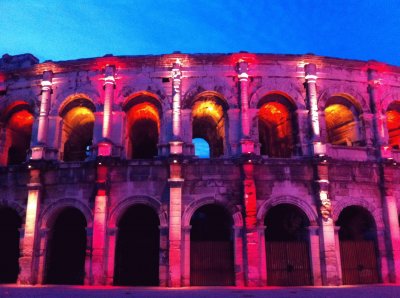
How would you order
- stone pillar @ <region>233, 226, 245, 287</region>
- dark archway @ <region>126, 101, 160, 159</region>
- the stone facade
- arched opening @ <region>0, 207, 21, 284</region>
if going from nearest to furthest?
stone pillar @ <region>233, 226, 245, 287</region>, the stone facade, arched opening @ <region>0, 207, 21, 284</region>, dark archway @ <region>126, 101, 160, 159</region>

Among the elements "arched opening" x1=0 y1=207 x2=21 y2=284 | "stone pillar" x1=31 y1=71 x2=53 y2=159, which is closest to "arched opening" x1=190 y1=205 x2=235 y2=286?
"stone pillar" x1=31 y1=71 x2=53 y2=159

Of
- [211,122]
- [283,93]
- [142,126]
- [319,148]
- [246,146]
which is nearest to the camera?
[246,146]

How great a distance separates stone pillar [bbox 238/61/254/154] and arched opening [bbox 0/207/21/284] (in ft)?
31.4

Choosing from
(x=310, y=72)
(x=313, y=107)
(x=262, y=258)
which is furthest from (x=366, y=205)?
(x=310, y=72)

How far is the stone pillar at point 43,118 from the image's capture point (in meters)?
14.4

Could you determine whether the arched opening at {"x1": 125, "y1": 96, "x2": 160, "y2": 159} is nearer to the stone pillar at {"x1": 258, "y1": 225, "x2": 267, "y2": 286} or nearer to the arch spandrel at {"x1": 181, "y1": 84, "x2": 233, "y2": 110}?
the arch spandrel at {"x1": 181, "y1": 84, "x2": 233, "y2": 110}

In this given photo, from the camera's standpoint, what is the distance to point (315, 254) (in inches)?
519

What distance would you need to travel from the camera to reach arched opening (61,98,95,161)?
51.1 ft

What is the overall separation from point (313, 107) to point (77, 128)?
33.6 feet

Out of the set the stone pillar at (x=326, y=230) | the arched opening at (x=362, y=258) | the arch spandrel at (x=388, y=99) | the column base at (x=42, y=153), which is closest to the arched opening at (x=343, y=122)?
the arch spandrel at (x=388, y=99)

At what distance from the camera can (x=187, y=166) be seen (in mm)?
13805

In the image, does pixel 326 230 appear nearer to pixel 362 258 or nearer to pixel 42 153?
pixel 362 258

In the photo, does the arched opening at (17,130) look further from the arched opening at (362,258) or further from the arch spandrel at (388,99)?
the arch spandrel at (388,99)

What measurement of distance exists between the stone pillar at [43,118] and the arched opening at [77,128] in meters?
0.73
